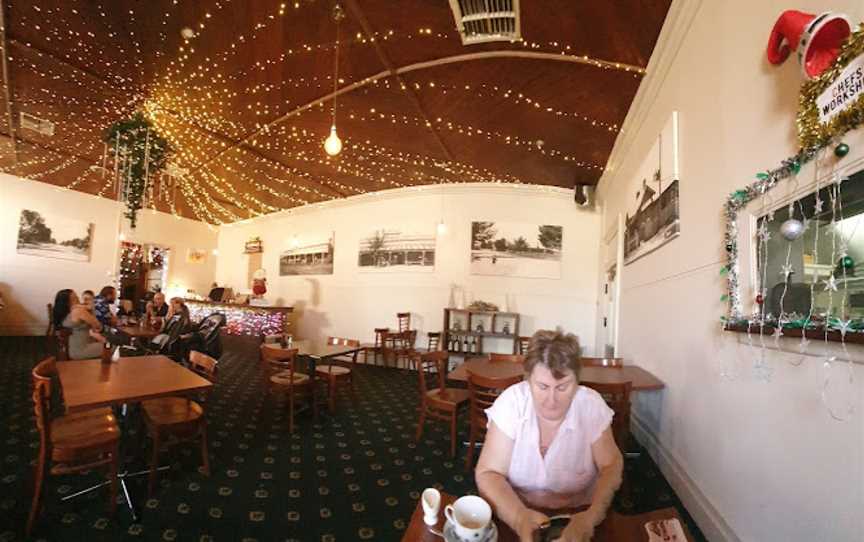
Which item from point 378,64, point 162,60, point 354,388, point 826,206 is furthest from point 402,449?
point 162,60

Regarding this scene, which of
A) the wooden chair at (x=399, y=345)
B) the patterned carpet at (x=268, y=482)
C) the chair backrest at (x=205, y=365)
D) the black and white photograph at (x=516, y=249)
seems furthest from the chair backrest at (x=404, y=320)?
the chair backrest at (x=205, y=365)

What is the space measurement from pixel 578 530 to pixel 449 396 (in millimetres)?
2987

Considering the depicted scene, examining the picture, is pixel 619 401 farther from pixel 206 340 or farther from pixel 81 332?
pixel 81 332

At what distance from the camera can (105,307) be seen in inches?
267

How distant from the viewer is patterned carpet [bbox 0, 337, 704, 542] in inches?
91.9

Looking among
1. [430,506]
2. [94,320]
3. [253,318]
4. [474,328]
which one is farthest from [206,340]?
[430,506]

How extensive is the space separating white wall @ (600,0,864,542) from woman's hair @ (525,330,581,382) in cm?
91

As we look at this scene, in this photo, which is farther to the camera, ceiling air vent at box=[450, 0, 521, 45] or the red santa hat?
ceiling air vent at box=[450, 0, 521, 45]

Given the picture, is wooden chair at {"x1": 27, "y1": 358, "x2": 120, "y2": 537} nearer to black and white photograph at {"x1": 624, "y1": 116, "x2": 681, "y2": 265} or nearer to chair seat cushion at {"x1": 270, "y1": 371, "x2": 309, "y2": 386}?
chair seat cushion at {"x1": 270, "y1": 371, "x2": 309, "y2": 386}

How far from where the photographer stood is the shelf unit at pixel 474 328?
7.21 metres

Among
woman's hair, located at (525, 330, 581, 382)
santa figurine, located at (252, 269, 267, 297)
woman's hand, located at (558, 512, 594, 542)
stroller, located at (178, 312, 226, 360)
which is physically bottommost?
stroller, located at (178, 312, 226, 360)

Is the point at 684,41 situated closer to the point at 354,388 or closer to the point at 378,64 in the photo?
the point at 378,64

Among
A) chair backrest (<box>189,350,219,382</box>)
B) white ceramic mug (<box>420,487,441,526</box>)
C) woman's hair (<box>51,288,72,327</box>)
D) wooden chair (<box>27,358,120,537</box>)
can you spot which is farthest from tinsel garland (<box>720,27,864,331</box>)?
woman's hair (<box>51,288,72,327</box>)

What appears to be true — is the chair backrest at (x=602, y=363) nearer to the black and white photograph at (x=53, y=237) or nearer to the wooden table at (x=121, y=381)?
the wooden table at (x=121, y=381)
